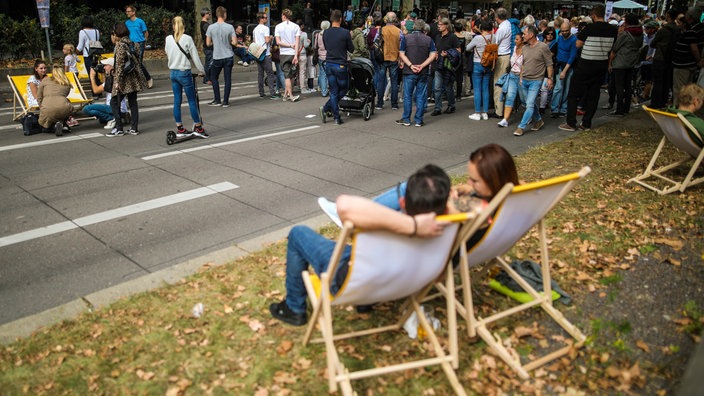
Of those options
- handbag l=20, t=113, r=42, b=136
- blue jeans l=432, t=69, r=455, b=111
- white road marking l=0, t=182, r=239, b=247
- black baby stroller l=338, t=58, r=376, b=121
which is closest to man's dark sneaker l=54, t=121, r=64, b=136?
handbag l=20, t=113, r=42, b=136

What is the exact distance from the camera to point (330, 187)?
23.7 feet

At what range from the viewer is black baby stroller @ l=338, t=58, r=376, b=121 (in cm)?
1140

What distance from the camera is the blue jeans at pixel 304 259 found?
329cm

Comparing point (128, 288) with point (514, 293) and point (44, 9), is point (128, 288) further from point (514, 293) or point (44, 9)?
point (44, 9)

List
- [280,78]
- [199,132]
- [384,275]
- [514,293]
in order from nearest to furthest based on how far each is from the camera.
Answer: [384,275] → [514,293] → [199,132] → [280,78]

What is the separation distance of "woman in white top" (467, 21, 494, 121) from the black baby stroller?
2.16 metres

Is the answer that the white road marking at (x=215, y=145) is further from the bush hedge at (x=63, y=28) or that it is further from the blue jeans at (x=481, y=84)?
the bush hedge at (x=63, y=28)

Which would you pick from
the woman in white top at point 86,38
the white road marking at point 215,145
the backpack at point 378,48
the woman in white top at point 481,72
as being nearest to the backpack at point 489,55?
the woman in white top at point 481,72

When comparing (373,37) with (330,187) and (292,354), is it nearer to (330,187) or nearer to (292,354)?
(330,187)

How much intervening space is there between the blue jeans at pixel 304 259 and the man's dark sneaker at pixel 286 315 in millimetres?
43

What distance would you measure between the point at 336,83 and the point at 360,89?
957mm

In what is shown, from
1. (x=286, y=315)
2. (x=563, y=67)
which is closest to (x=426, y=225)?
(x=286, y=315)

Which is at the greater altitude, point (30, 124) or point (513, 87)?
point (513, 87)

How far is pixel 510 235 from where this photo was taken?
135 inches
